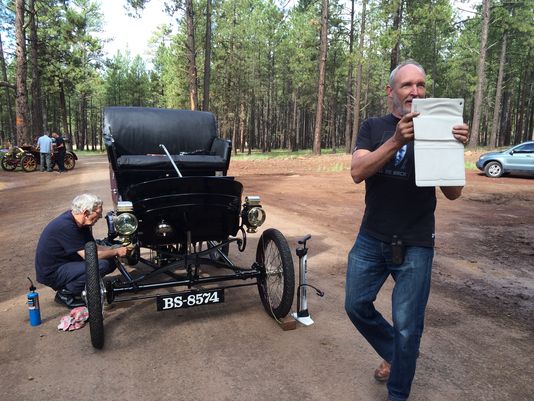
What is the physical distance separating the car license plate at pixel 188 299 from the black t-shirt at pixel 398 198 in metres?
2.14

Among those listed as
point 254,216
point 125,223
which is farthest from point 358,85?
point 125,223

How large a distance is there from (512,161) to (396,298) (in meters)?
19.4

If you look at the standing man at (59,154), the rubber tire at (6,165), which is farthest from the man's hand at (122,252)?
the rubber tire at (6,165)

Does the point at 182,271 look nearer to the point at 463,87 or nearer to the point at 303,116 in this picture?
the point at 463,87

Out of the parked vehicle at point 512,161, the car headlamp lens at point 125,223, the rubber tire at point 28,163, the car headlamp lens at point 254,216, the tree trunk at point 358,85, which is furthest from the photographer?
the tree trunk at point 358,85

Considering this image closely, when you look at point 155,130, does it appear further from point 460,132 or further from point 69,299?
point 460,132

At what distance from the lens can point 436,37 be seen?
1768 inches

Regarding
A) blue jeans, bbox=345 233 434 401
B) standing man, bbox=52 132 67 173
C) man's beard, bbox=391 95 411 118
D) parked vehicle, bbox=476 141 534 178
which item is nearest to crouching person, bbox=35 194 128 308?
blue jeans, bbox=345 233 434 401

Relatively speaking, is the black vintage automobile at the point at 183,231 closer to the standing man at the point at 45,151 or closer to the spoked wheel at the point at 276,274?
the spoked wheel at the point at 276,274

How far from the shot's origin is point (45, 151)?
2083 centimetres

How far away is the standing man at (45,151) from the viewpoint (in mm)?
20422

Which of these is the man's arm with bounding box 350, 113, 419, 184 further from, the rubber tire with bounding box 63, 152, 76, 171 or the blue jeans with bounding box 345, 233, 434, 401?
the rubber tire with bounding box 63, 152, 76, 171

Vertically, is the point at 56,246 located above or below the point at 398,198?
below

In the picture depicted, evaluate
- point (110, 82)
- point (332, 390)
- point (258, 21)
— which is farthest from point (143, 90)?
point (332, 390)
